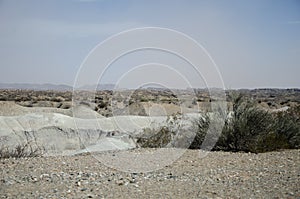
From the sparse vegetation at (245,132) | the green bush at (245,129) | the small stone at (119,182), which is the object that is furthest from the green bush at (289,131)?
the small stone at (119,182)

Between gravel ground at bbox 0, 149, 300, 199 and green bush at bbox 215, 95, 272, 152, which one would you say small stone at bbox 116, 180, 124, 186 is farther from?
green bush at bbox 215, 95, 272, 152

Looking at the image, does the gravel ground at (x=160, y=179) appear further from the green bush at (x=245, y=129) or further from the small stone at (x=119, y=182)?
the green bush at (x=245, y=129)

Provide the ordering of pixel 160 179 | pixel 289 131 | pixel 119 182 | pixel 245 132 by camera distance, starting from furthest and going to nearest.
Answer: pixel 289 131, pixel 245 132, pixel 160 179, pixel 119 182

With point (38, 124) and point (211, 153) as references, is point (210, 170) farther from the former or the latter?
point (38, 124)

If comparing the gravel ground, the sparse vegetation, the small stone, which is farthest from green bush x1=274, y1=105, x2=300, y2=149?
the small stone

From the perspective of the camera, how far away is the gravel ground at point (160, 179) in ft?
21.5

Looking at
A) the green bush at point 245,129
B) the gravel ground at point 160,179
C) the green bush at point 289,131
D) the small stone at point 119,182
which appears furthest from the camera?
the green bush at point 289,131

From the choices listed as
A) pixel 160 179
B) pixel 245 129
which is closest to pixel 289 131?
pixel 245 129

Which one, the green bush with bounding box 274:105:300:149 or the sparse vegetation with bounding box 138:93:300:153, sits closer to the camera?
the sparse vegetation with bounding box 138:93:300:153

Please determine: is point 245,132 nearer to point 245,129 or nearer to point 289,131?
point 245,129

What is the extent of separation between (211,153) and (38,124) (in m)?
11.9

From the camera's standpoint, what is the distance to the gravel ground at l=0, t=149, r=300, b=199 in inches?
258

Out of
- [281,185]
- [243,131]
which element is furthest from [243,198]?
[243,131]

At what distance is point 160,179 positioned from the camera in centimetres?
773
